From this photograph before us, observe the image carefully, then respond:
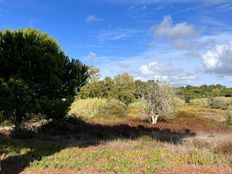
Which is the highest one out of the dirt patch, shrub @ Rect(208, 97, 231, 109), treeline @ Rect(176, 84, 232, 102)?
treeline @ Rect(176, 84, 232, 102)

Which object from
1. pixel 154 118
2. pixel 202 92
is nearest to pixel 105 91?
pixel 154 118

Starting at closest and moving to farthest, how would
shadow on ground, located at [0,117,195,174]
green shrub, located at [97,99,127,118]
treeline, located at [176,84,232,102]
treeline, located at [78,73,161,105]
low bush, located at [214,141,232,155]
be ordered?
shadow on ground, located at [0,117,195,174]
low bush, located at [214,141,232,155]
green shrub, located at [97,99,127,118]
treeline, located at [78,73,161,105]
treeline, located at [176,84,232,102]

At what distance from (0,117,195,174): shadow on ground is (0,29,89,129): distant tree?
1608 millimetres

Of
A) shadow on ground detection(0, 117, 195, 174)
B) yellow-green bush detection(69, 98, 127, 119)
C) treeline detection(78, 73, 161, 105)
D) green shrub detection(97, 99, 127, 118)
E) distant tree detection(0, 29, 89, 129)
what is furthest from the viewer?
treeline detection(78, 73, 161, 105)

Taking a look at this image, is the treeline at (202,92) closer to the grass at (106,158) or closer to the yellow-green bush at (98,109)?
the yellow-green bush at (98,109)

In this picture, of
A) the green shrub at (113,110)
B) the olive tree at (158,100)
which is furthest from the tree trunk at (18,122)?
the green shrub at (113,110)

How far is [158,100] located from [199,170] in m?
24.9

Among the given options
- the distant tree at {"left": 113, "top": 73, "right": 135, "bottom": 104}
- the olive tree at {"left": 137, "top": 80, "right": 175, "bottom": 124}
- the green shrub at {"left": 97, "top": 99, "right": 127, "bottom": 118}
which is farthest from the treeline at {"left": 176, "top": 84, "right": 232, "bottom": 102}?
the olive tree at {"left": 137, "top": 80, "right": 175, "bottom": 124}

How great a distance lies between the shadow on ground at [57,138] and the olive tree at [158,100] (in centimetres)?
945

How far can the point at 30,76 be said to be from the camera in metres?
21.9

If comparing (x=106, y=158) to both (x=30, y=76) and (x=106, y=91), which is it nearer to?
(x=30, y=76)

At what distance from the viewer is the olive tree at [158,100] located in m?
36.9

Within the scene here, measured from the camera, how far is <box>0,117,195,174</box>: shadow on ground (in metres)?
14.3

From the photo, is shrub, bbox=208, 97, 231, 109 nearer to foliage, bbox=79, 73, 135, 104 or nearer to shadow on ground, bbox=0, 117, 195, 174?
foliage, bbox=79, 73, 135, 104
